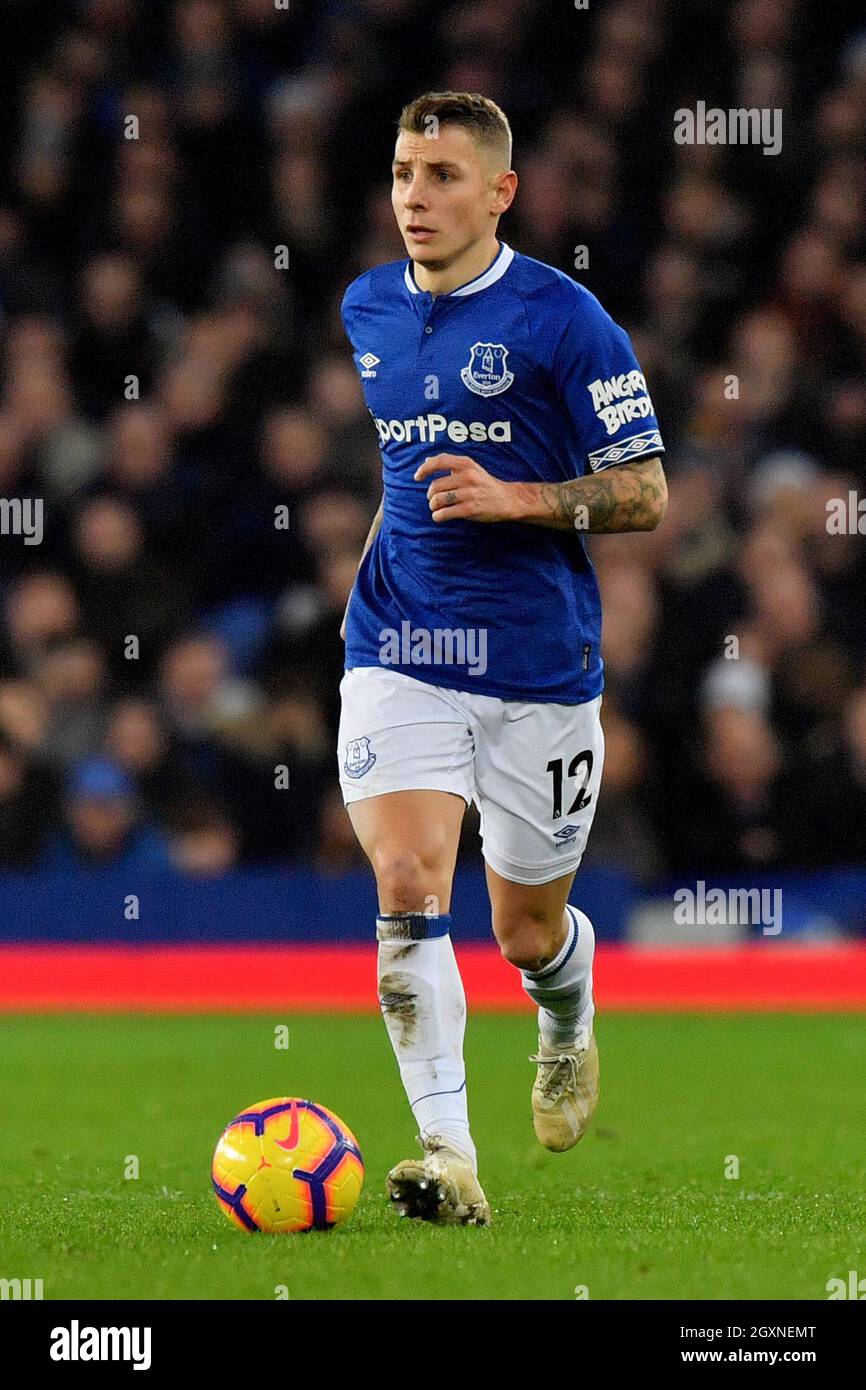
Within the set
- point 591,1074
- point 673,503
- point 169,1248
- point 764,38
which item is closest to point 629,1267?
point 169,1248

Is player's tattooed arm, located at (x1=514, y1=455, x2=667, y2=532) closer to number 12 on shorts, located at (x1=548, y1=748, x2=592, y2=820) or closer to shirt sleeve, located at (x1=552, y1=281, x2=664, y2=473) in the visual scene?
shirt sleeve, located at (x1=552, y1=281, x2=664, y2=473)

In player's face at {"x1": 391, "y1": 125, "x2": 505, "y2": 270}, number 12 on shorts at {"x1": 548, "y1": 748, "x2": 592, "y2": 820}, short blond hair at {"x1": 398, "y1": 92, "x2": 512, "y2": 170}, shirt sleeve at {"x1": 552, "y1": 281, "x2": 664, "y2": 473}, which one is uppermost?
short blond hair at {"x1": 398, "y1": 92, "x2": 512, "y2": 170}

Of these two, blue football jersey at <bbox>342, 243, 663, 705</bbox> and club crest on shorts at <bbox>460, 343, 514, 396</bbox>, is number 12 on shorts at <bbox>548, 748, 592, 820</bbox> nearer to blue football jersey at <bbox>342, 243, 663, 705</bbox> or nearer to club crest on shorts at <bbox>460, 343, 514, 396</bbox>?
blue football jersey at <bbox>342, 243, 663, 705</bbox>

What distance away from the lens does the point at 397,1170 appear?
477 centimetres

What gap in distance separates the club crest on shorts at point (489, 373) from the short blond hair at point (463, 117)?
0.45 metres

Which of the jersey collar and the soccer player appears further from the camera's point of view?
the jersey collar

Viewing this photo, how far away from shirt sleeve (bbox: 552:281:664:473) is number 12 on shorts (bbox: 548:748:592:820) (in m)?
0.75

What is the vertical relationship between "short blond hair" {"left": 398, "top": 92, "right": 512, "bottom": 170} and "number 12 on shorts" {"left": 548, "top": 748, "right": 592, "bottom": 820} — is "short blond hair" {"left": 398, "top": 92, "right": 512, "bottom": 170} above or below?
above

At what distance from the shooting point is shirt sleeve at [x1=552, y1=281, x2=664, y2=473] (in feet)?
16.8

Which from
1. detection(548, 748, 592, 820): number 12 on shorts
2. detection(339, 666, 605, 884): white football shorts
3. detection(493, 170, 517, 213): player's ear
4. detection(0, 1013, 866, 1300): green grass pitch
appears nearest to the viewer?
detection(0, 1013, 866, 1300): green grass pitch

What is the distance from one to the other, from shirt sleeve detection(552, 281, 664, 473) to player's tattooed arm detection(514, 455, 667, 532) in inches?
2.1

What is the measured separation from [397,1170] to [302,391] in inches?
311

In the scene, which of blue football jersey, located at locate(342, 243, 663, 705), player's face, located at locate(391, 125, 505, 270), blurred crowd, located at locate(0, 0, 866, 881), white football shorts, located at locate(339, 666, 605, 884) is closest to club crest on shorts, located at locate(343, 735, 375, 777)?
white football shorts, located at locate(339, 666, 605, 884)

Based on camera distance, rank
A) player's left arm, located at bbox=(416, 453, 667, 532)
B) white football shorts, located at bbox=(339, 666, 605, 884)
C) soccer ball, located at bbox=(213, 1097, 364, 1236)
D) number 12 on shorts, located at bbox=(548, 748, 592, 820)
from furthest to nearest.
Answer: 1. number 12 on shorts, located at bbox=(548, 748, 592, 820)
2. white football shorts, located at bbox=(339, 666, 605, 884)
3. player's left arm, located at bbox=(416, 453, 667, 532)
4. soccer ball, located at bbox=(213, 1097, 364, 1236)
